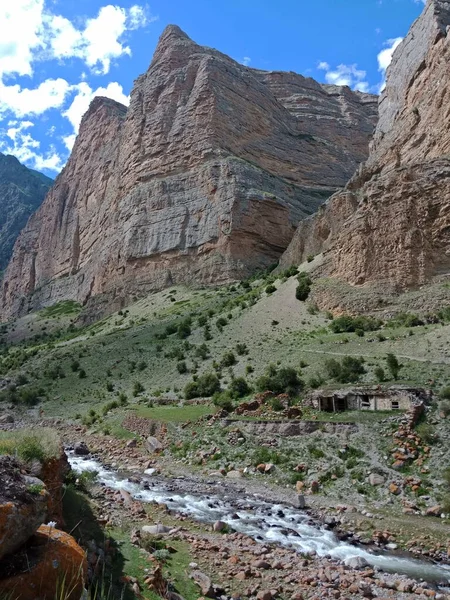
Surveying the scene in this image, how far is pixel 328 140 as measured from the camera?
126m

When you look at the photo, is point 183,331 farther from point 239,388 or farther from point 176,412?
point 176,412

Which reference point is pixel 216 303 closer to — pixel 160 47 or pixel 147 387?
pixel 147 387

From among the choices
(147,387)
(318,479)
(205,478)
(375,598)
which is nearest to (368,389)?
(318,479)

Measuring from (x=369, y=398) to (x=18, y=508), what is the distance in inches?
772

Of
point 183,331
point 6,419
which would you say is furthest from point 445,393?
point 183,331

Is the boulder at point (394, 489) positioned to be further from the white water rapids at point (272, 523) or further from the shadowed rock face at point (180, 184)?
the shadowed rock face at point (180, 184)

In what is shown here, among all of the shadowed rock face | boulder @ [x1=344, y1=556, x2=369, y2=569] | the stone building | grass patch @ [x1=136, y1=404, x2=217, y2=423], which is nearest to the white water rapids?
boulder @ [x1=344, y1=556, x2=369, y2=569]

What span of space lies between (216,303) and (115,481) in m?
39.3

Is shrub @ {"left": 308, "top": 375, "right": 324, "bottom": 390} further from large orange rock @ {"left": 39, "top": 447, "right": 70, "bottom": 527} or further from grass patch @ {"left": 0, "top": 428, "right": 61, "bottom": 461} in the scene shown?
large orange rock @ {"left": 39, "top": 447, "right": 70, "bottom": 527}

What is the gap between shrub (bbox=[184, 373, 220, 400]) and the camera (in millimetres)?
32219

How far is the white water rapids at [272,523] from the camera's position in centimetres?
1284

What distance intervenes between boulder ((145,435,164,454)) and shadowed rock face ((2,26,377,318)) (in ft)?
151

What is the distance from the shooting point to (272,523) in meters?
15.5

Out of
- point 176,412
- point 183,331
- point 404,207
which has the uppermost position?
point 404,207
